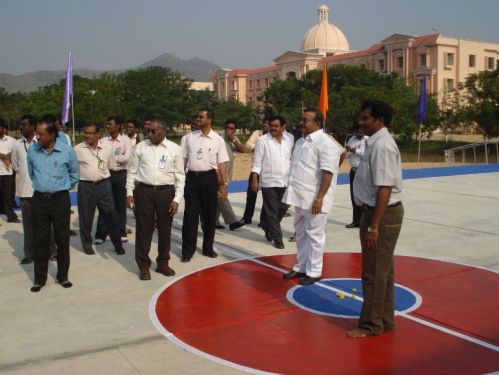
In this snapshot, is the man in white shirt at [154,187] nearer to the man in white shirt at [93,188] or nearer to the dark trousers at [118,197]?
A: the man in white shirt at [93,188]

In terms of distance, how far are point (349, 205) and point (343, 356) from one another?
7.77 m

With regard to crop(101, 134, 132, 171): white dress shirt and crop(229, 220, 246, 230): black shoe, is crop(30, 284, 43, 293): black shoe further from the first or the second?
crop(229, 220, 246, 230): black shoe

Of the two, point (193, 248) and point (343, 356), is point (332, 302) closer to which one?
point (343, 356)

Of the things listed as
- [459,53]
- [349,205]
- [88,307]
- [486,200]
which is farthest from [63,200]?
[459,53]

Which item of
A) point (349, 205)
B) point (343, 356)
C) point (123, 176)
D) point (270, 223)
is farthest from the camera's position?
point (349, 205)

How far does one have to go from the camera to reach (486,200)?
1225cm

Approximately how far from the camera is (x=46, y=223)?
19.3 ft

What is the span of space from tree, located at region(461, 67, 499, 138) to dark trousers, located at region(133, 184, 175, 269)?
2961cm

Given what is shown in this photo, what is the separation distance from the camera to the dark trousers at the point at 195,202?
23.1ft

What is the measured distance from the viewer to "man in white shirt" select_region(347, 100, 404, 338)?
4203 millimetres

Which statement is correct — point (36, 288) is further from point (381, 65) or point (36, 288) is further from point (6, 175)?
point (381, 65)

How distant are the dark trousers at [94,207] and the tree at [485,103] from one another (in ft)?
95.4

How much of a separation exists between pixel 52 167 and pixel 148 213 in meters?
1.12

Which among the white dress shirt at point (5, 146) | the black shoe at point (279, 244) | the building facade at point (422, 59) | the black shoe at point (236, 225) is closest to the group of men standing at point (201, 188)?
the black shoe at point (279, 244)
